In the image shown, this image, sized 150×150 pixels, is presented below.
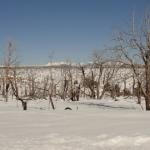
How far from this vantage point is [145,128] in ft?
26.7

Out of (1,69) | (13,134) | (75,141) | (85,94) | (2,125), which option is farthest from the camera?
(85,94)

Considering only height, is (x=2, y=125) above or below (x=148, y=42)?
below

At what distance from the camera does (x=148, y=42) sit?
821 inches

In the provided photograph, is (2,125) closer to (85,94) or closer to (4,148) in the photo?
(4,148)

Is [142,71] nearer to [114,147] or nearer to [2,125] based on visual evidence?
[2,125]

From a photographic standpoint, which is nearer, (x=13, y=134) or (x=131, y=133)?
(x=131, y=133)

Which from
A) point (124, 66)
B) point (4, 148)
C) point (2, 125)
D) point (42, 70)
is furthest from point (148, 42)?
point (42, 70)

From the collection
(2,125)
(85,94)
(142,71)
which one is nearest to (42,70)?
(85,94)

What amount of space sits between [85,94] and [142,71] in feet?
59.9

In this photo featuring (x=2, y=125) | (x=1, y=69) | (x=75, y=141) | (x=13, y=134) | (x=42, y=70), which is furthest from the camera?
(x=42, y=70)

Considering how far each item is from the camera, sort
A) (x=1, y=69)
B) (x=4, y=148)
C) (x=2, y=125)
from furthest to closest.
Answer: (x=1, y=69), (x=2, y=125), (x=4, y=148)

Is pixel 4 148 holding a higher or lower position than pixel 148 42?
lower

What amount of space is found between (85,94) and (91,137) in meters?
32.9

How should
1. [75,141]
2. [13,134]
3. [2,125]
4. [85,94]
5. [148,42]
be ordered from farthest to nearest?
1. [85,94]
2. [148,42]
3. [2,125]
4. [13,134]
5. [75,141]
